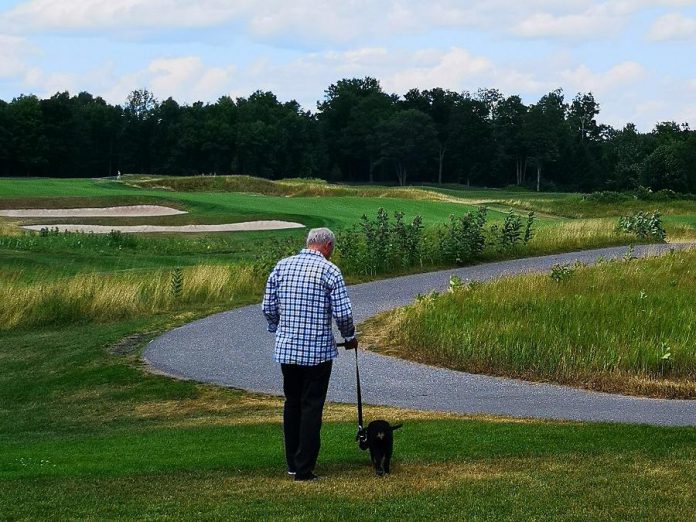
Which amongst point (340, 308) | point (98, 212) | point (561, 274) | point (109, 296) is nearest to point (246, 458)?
point (340, 308)

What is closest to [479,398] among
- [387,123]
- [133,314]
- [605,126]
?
[133,314]

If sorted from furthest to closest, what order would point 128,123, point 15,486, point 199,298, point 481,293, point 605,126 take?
1. point 605,126
2. point 128,123
3. point 199,298
4. point 481,293
5. point 15,486

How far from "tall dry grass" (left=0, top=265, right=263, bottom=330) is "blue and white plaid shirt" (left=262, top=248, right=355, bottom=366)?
14870mm

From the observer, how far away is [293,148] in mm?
135250

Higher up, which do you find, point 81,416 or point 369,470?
point 369,470

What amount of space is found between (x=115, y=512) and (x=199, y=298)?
17443 mm

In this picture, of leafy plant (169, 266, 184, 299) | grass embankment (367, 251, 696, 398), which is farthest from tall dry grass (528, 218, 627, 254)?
grass embankment (367, 251, 696, 398)

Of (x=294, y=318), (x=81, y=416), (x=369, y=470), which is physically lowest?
(x=81, y=416)

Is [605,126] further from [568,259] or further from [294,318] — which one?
[294,318]

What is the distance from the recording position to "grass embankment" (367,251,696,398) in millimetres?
15242

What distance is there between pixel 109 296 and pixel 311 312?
1558cm

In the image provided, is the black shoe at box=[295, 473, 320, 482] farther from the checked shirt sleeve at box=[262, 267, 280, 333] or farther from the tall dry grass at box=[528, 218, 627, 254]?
the tall dry grass at box=[528, 218, 627, 254]

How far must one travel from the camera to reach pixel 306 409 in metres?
9.00

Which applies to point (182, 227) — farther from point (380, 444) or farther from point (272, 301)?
point (380, 444)
